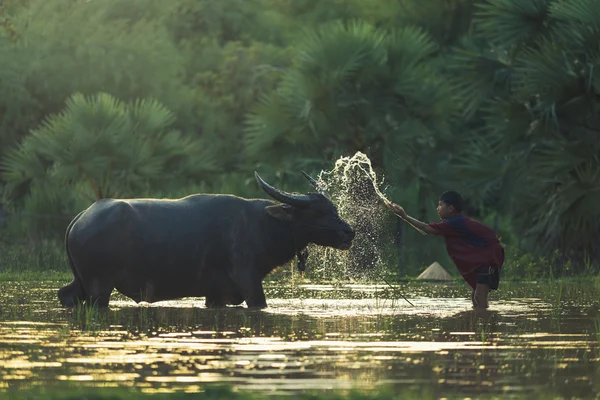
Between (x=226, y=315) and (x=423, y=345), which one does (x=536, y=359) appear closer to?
(x=423, y=345)

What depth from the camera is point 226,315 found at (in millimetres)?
14156

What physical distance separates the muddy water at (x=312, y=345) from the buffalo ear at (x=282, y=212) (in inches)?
36.8

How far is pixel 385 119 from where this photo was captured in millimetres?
28406

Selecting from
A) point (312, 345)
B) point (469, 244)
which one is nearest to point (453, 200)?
point (469, 244)

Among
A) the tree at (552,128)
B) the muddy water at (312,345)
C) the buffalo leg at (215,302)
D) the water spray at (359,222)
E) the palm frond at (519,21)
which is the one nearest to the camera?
the muddy water at (312,345)

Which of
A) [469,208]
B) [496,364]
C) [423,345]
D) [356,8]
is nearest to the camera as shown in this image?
[496,364]

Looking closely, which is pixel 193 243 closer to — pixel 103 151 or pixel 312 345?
pixel 312 345

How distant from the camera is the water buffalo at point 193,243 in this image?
15.2 metres

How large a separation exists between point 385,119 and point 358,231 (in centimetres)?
806

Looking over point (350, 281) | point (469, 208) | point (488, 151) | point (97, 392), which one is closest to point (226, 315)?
point (97, 392)

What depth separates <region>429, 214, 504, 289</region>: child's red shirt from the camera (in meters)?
15.1

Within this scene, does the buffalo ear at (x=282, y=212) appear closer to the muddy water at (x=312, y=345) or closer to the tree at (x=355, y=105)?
the muddy water at (x=312, y=345)

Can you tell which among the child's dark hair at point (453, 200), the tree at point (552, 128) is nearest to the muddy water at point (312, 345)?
the child's dark hair at point (453, 200)

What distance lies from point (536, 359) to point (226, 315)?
4.78 metres
